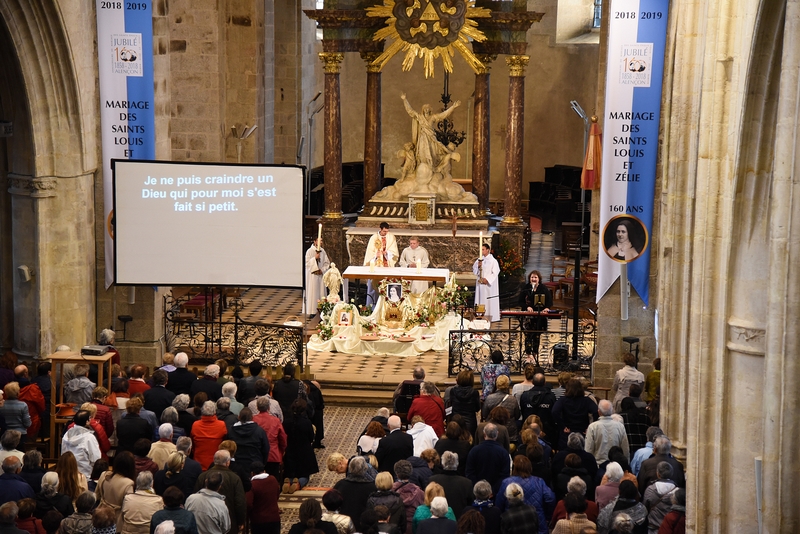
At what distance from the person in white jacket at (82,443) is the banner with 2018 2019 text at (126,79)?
5.90 metres

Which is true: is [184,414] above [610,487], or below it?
above

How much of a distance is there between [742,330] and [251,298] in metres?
13.9

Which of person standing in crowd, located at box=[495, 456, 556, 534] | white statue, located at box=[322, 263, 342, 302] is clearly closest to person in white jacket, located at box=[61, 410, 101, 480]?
person standing in crowd, located at box=[495, 456, 556, 534]

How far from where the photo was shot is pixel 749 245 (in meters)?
11.3

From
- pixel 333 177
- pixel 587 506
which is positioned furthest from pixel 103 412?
pixel 333 177

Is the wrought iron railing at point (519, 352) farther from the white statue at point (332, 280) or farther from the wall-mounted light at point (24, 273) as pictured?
the wall-mounted light at point (24, 273)

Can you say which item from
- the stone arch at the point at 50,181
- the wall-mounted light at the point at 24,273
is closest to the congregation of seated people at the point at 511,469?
the stone arch at the point at 50,181

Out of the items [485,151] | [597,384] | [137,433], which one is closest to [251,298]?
[485,151]

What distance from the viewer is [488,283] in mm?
21062

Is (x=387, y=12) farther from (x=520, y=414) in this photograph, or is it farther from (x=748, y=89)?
(x=748, y=89)

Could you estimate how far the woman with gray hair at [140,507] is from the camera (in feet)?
36.2

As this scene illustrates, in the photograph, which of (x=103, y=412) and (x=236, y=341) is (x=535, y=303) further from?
→ (x=103, y=412)

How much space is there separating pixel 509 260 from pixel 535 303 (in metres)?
4.10

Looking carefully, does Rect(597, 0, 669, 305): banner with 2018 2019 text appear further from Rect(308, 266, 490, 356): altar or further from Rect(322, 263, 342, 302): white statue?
Rect(322, 263, 342, 302): white statue
